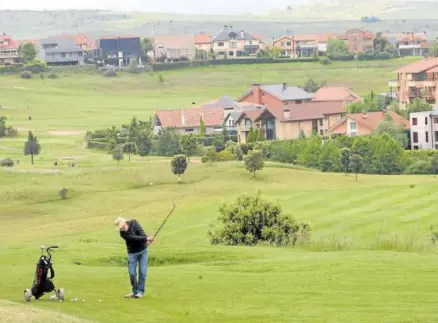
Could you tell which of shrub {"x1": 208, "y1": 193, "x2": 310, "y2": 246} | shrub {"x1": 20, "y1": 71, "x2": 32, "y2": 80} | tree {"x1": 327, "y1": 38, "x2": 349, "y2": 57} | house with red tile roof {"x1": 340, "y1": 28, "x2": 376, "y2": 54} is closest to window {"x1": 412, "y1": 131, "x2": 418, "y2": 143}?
shrub {"x1": 208, "y1": 193, "x2": 310, "y2": 246}

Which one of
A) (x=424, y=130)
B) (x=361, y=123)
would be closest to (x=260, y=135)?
(x=361, y=123)

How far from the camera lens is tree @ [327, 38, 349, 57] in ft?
541

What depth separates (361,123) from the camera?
100m

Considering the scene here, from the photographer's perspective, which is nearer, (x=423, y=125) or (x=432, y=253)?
(x=432, y=253)

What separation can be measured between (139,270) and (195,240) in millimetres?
23384

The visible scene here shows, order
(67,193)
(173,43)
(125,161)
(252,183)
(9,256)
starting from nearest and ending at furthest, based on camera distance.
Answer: (9,256), (67,193), (252,183), (125,161), (173,43)

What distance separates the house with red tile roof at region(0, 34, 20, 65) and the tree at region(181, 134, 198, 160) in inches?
2923

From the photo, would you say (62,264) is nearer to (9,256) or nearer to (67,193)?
(9,256)

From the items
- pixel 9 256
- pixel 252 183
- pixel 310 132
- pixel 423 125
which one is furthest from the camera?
pixel 310 132

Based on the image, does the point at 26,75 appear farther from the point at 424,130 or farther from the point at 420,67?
the point at 424,130

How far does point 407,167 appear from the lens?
8250 centimetres

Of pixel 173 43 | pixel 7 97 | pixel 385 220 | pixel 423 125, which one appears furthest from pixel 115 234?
pixel 173 43

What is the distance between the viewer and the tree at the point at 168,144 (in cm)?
9062

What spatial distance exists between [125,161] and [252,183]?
43.4 feet
